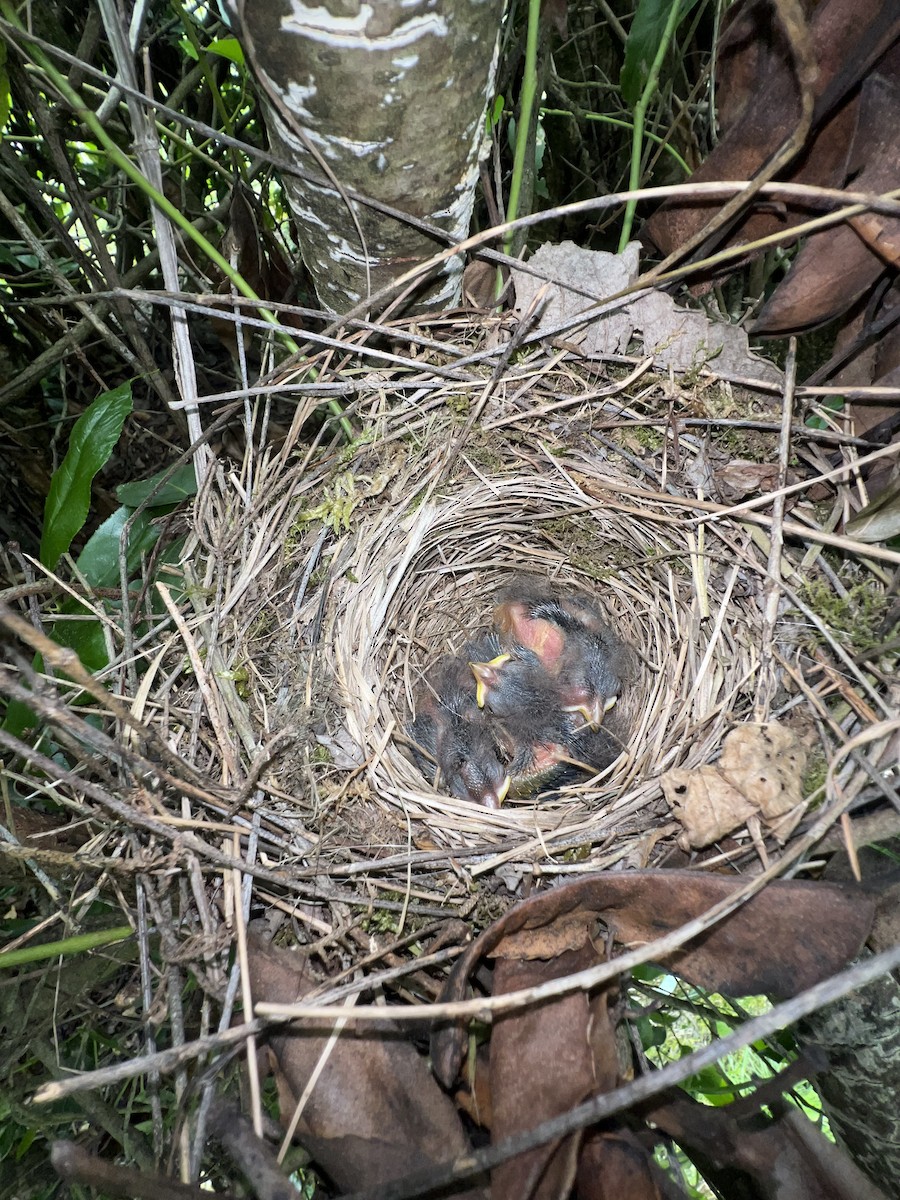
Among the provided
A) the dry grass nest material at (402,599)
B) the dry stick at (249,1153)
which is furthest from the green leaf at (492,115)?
the dry stick at (249,1153)

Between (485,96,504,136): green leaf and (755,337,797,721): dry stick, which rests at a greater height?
(485,96,504,136): green leaf

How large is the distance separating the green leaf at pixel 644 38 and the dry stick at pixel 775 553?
0.46 metres

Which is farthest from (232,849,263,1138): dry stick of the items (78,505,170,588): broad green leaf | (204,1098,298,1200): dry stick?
(78,505,170,588): broad green leaf

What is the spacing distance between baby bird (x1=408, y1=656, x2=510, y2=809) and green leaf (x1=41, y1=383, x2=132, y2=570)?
0.72 metres

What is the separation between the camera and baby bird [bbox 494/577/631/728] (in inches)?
60.7

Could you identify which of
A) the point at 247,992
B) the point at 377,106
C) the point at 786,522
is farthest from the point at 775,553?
the point at 247,992

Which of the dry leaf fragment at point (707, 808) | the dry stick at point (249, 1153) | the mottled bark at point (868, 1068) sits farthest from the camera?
the dry leaf fragment at point (707, 808)

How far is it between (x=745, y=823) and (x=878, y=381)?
0.62 meters

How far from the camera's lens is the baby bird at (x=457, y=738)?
1.43m

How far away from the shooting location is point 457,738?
152 centimetres

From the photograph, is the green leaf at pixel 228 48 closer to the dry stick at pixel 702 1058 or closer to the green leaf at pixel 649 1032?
the dry stick at pixel 702 1058

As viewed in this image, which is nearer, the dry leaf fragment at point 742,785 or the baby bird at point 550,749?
the dry leaf fragment at point 742,785

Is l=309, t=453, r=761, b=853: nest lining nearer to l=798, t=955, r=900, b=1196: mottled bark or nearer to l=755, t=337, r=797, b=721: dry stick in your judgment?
l=755, t=337, r=797, b=721: dry stick

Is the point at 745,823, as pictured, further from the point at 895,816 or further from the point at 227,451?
the point at 227,451
